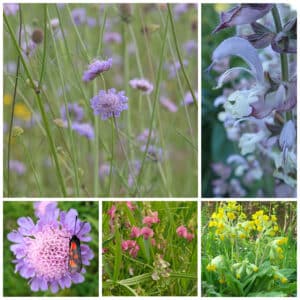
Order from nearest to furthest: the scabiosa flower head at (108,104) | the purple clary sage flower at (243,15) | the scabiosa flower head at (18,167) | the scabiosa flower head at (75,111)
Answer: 1. the purple clary sage flower at (243,15)
2. the scabiosa flower head at (108,104)
3. the scabiosa flower head at (75,111)
4. the scabiosa flower head at (18,167)

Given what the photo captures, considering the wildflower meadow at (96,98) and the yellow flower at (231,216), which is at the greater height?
the wildflower meadow at (96,98)

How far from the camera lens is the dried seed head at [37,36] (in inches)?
58.5

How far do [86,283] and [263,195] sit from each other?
22.1 inches

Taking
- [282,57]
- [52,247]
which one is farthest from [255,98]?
[52,247]

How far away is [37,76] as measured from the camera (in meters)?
1.48

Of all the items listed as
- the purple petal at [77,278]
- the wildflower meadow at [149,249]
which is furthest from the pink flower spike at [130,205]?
the purple petal at [77,278]

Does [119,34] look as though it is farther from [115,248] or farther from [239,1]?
[115,248]

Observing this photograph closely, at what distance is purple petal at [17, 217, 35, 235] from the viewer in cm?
155

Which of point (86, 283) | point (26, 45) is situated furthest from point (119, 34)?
point (86, 283)

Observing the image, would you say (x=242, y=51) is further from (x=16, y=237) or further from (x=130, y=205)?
(x=16, y=237)

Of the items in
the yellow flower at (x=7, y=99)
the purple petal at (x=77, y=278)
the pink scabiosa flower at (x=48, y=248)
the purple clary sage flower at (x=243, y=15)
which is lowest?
the purple petal at (x=77, y=278)

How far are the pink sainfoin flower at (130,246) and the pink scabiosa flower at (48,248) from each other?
8cm

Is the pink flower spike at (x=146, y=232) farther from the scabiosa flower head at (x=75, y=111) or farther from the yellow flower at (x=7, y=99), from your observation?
the yellow flower at (x=7, y=99)

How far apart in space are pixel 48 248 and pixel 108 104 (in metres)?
0.39
